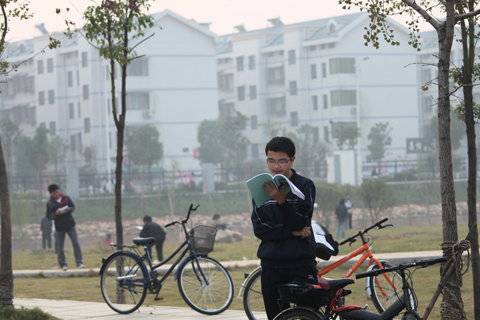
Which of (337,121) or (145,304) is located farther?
(337,121)

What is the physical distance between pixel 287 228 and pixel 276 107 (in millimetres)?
57942

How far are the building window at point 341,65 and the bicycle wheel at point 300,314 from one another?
5330 centimetres

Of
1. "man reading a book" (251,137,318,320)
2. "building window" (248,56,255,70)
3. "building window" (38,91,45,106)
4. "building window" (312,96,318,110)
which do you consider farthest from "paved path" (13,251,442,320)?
"building window" (248,56,255,70)

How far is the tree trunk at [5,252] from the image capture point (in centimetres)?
682

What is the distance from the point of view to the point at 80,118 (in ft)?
181

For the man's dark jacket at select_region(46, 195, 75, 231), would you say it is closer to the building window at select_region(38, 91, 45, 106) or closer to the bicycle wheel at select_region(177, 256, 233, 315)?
the bicycle wheel at select_region(177, 256, 233, 315)

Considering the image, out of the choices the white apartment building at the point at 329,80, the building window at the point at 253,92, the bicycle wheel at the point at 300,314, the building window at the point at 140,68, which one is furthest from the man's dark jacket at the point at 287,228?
the building window at the point at 253,92

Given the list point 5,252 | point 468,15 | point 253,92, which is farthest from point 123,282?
point 253,92

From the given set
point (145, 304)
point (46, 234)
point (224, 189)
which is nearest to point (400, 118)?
point (224, 189)

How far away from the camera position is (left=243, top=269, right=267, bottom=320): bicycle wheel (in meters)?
6.29

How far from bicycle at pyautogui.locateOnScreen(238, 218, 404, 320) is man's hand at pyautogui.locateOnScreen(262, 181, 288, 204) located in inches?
99.1

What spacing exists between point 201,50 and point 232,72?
9.62 metres

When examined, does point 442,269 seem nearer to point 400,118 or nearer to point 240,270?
point 240,270

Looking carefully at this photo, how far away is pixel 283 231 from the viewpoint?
395 cm
